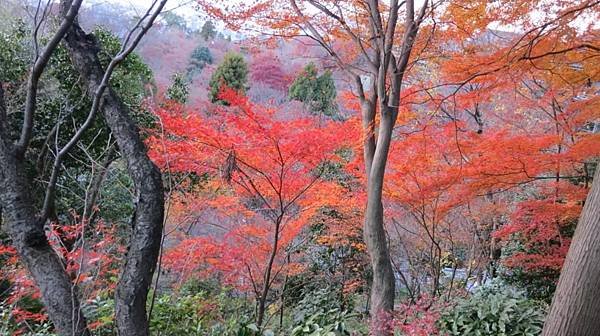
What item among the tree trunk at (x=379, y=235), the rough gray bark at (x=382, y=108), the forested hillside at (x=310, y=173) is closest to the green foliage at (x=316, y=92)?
the forested hillside at (x=310, y=173)

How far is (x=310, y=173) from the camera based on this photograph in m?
7.95

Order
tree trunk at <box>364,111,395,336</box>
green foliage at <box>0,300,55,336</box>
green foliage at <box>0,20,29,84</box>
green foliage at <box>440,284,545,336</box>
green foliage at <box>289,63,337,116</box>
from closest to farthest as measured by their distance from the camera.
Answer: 1. green foliage at <box>0,300,55,336</box>
2. green foliage at <box>440,284,545,336</box>
3. tree trunk at <box>364,111,395,336</box>
4. green foliage at <box>0,20,29,84</box>
5. green foliage at <box>289,63,337,116</box>

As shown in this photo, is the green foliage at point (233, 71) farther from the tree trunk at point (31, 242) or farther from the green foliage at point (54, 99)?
the tree trunk at point (31, 242)

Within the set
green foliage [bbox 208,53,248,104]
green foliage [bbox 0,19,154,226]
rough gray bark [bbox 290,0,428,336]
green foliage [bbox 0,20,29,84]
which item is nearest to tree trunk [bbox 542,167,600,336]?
rough gray bark [bbox 290,0,428,336]

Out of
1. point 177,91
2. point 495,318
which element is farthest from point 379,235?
point 177,91

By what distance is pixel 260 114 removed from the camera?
6.43 m

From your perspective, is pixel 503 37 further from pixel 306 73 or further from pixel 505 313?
pixel 306 73

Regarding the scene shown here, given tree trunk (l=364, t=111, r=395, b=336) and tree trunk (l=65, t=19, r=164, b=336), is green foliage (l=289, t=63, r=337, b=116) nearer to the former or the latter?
tree trunk (l=364, t=111, r=395, b=336)

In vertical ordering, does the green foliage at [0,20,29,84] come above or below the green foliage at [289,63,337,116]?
below

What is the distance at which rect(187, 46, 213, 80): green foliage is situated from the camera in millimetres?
19703

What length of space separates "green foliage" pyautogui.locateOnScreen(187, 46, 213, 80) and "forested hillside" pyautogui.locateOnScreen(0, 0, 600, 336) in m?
9.80

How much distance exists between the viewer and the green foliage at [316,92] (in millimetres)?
16781

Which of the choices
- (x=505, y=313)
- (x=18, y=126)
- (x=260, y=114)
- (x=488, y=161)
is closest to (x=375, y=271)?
(x=505, y=313)

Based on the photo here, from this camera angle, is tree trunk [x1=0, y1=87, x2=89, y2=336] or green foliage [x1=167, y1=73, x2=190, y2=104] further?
green foliage [x1=167, y1=73, x2=190, y2=104]
